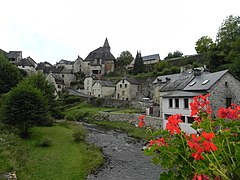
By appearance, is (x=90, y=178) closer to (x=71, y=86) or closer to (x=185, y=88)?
(x=185, y=88)

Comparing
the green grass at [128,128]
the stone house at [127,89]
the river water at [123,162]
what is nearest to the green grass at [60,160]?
the river water at [123,162]

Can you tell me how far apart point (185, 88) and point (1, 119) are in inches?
836

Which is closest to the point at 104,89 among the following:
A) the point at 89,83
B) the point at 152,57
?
the point at 89,83

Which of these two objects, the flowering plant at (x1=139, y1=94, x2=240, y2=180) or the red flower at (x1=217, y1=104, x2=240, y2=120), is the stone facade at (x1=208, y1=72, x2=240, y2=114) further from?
the flowering plant at (x1=139, y1=94, x2=240, y2=180)

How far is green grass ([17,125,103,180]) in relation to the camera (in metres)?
12.6

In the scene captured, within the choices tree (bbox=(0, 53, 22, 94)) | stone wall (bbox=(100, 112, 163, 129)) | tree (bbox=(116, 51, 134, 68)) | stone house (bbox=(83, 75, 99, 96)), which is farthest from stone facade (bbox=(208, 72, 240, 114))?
tree (bbox=(116, 51, 134, 68))

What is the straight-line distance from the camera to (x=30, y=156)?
50.0ft

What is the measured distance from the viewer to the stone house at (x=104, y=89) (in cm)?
5259

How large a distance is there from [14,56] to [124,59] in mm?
42591

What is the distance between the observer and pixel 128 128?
95.5 ft

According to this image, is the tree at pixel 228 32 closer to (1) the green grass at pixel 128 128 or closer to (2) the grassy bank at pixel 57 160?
(1) the green grass at pixel 128 128

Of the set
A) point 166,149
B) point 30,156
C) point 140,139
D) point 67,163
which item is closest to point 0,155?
point 30,156

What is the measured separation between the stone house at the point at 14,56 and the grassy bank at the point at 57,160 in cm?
6407

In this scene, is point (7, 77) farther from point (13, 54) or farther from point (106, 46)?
point (106, 46)
